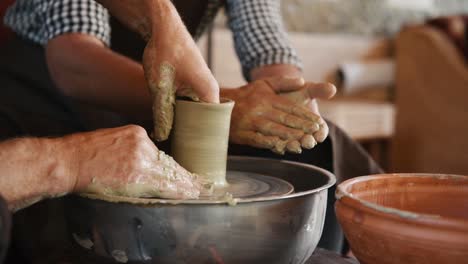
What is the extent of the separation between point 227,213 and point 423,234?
0.89 feet

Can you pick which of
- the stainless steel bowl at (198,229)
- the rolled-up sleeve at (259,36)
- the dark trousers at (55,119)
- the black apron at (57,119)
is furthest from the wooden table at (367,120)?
the stainless steel bowl at (198,229)

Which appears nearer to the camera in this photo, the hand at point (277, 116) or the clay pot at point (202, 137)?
the clay pot at point (202, 137)

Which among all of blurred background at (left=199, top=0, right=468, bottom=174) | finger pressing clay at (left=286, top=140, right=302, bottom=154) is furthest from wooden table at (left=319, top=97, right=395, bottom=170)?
finger pressing clay at (left=286, top=140, right=302, bottom=154)

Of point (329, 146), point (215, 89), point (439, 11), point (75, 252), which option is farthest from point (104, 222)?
point (439, 11)

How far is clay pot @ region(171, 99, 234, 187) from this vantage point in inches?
41.5

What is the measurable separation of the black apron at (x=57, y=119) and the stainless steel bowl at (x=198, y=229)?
0.93 feet

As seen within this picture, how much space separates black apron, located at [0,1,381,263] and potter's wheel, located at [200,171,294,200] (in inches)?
5.9

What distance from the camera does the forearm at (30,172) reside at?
903mm

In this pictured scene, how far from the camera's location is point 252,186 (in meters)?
1.11

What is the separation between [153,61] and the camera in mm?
1104

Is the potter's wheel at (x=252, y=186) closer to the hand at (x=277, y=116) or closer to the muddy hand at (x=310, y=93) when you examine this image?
the hand at (x=277, y=116)

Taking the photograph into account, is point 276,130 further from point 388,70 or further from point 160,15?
point 388,70

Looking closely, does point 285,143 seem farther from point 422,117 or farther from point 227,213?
point 422,117

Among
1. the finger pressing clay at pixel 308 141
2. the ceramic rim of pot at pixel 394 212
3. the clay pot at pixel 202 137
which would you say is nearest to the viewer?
the ceramic rim of pot at pixel 394 212
